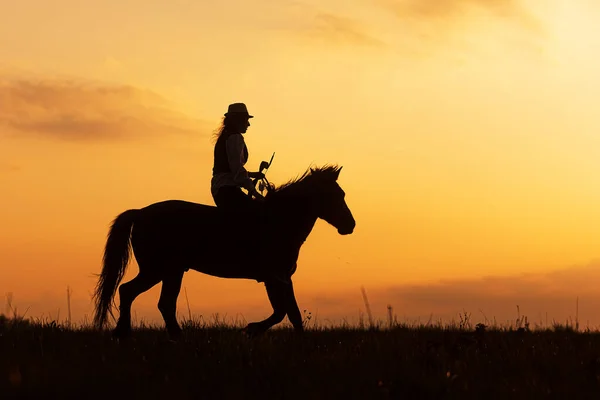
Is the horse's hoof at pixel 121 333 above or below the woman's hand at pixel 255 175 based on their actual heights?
below

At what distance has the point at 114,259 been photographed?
12312 mm

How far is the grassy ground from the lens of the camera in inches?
289

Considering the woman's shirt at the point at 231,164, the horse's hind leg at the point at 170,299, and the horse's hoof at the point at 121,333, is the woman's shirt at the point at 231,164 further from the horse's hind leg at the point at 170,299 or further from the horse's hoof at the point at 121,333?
the horse's hoof at the point at 121,333

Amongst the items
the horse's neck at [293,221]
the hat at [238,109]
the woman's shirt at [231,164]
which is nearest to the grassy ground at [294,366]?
the horse's neck at [293,221]

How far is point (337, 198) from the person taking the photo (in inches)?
502

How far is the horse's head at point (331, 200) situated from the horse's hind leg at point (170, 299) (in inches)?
89.8

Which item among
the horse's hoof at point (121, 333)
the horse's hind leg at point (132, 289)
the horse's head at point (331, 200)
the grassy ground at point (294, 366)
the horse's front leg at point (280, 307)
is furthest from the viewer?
the horse's head at point (331, 200)

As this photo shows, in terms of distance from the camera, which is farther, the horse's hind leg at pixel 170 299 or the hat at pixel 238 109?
the hat at pixel 238 109

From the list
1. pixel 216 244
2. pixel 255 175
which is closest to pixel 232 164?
pixel 255 175

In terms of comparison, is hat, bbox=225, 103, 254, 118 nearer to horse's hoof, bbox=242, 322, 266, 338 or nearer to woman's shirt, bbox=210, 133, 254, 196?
woman's shirt, bbox=210, 133, 254, 196

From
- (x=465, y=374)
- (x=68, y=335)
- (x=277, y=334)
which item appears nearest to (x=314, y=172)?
(x=277, y=334)

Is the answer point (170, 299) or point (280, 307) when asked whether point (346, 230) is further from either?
point (170, 299)

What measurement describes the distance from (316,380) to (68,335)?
4762mm

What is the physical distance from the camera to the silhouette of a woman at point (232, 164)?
39.8 ft
